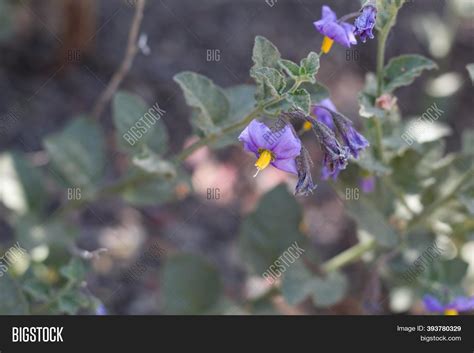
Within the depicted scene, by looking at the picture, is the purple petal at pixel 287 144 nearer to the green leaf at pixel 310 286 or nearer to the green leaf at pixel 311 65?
the green leaf at pixel 311 65

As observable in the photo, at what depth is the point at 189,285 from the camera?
2.64 m

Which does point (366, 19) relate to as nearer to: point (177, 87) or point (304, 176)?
point (304, 176)

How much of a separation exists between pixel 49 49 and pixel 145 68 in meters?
0.45

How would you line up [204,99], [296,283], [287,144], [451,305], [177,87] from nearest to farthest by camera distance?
[287,144] < [204,99] < [451,305] < [296,283] < [177,87]

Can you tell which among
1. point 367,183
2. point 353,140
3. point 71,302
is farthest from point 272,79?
point 71,302

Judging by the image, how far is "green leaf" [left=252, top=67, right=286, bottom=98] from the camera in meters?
1.65

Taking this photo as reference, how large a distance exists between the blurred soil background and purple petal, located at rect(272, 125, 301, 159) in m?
1.40

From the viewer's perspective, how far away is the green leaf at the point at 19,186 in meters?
2.66

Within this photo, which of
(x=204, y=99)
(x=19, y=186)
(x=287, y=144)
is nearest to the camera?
(x=287, y=144)

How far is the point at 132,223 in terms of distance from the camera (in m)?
3.05

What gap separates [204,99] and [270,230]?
73 cm

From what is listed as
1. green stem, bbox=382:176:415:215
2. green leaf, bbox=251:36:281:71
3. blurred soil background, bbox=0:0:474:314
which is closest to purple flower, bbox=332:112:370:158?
green leaf, bbox=251:36:281:71

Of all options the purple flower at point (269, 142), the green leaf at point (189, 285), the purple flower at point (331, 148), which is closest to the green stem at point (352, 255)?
the green leaf at point (189, 285)

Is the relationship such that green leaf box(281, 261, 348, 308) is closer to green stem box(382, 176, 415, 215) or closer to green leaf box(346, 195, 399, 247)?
green leaf box(346, 195, 399, 247)
